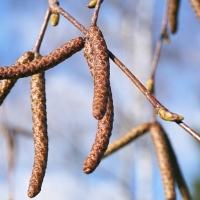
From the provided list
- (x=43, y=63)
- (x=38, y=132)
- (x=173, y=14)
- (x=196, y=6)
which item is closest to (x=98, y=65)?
(x=43, y=63)

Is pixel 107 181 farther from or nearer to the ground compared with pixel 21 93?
nearer to the ground

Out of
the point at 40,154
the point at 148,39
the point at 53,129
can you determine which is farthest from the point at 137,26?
the point at 40,154

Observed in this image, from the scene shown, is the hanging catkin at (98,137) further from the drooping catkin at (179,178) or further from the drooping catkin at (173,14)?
the drooping catkin at (173,14)

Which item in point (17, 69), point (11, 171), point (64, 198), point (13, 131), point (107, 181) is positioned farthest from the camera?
point (64, 198)

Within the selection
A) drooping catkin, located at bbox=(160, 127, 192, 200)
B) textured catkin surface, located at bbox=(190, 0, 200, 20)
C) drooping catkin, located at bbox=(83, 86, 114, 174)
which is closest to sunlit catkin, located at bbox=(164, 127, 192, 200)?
drooping catkin, located at bbox=(160, 127, 192, 200)

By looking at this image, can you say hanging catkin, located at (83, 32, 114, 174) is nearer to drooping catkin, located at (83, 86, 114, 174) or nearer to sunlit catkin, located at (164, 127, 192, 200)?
drooping catkin, located at (83, 86, 114, 174)

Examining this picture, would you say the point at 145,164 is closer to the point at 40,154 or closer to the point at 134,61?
the point at 134,61
